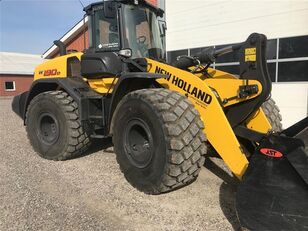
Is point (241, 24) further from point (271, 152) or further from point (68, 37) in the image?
point (68, 37)

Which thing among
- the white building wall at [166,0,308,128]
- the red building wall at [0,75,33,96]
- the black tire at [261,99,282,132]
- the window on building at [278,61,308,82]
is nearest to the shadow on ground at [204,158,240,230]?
the black tire at [261,99,282,132]

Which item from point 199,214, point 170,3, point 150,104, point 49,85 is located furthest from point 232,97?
point 170,3

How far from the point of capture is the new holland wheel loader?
3107 millimetres

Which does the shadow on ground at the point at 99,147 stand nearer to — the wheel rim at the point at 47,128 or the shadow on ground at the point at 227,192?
the wheel rim at the point at 47,128

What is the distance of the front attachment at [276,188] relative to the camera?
2.97 m

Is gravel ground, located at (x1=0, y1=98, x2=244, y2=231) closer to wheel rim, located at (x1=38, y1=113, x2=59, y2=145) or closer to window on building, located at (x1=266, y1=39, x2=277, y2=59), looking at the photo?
wheel rim, located at (x1=38, y1=113, x2=59, y2=145)

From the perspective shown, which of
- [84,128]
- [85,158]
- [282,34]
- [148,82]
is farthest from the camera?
[282,34]

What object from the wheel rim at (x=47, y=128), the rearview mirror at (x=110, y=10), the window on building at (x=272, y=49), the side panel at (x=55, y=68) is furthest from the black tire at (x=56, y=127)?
the window on building at (x=272, y=49)

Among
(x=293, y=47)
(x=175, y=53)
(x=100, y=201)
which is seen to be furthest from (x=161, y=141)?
(x=175, y=53)

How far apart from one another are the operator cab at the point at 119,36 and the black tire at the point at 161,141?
1.14 meters

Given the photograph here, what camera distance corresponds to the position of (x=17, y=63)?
117 feet

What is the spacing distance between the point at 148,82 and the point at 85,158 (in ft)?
6.60

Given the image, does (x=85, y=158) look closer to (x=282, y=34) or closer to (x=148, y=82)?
(x=148, y=82)

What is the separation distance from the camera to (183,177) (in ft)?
13.1
